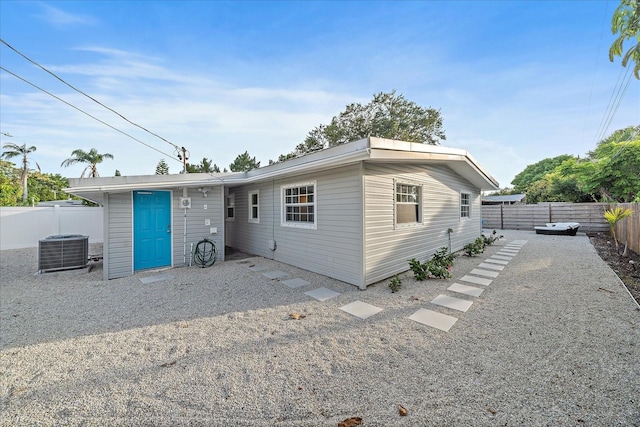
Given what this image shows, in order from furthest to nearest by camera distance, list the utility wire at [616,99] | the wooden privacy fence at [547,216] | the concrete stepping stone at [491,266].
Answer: the wooden privacy fence at [547,216]
the utility wire at [616,99]
the concrete stepping stone at [491,266]

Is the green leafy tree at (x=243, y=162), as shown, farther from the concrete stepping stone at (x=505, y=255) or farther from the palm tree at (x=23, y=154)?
the concrete stepping stone at (x=505, y=255)

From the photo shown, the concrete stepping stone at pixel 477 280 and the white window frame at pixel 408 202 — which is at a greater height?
the white window frame at pixel 408 202

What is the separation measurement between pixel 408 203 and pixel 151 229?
6670 mm

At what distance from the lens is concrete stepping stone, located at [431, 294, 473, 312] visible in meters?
3.96

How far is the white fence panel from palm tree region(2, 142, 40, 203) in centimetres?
1182

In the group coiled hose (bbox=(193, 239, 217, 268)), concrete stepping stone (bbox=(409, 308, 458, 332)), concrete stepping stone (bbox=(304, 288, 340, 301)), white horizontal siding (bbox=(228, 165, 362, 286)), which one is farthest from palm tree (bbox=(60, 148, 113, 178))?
concrete stepping stone (bbox=(409, 308, 458, 332))

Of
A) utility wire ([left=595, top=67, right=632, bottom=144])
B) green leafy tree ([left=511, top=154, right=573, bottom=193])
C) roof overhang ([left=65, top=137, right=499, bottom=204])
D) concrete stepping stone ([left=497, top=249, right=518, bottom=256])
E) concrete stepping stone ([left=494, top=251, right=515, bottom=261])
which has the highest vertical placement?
green leafy tree ([left=511, top=154, right=573, bottom=193])

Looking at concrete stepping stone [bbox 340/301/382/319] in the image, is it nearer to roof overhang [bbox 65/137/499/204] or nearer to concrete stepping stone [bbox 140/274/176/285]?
roof overhang [bbox 65/137/499/204]

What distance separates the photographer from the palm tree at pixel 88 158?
59.2ft

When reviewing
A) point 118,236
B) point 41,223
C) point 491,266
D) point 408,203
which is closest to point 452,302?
point 408,203

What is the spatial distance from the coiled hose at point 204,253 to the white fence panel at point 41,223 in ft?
A: 29.3

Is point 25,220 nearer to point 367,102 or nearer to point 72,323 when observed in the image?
point 72,323

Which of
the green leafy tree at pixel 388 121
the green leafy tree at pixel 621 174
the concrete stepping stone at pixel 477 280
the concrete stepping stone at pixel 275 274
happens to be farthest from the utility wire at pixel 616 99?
the green leafy tree at pixel 388 121

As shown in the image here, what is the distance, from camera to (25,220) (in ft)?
34.8
